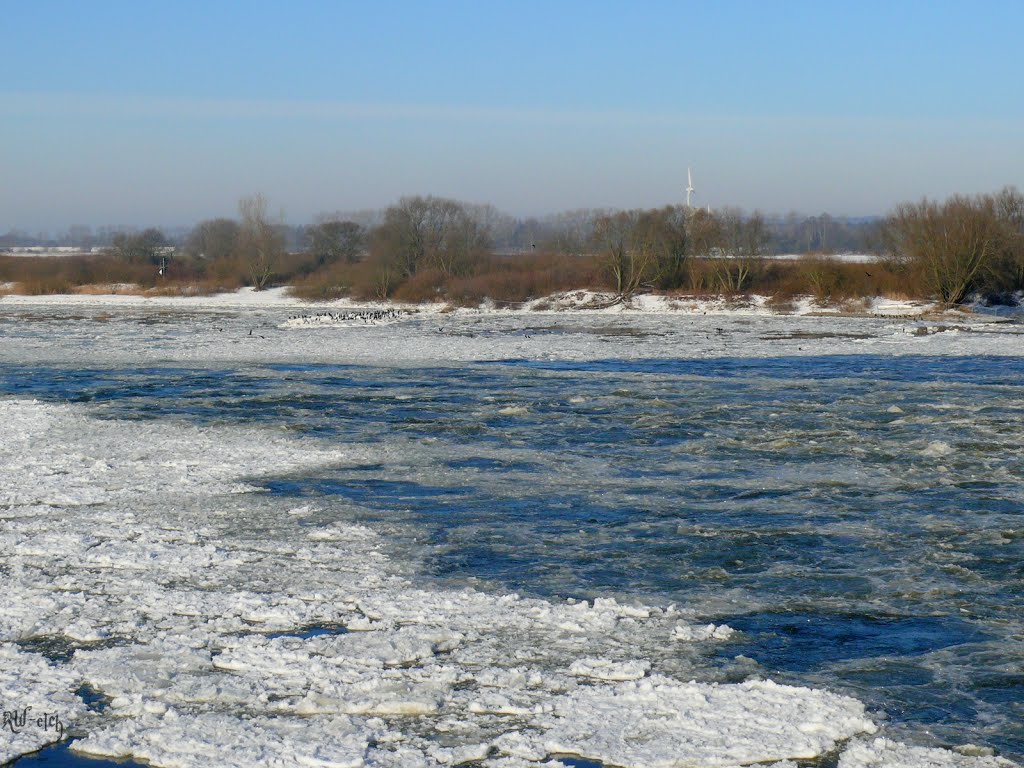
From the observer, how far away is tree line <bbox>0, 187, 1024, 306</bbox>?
43.6 m

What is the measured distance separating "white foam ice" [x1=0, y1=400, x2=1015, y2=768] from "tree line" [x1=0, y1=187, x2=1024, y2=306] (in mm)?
38707

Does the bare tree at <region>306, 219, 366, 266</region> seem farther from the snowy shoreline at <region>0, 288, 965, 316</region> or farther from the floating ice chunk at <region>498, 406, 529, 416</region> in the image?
the floating ice chunk at <region>498, 406, 529, 416</region>

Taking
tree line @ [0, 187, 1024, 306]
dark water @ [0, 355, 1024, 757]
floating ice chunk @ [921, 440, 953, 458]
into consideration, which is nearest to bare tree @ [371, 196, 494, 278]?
tree line @ [0, 187, 1024, 306]

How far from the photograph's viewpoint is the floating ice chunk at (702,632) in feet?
22.9

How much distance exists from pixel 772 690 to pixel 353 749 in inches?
89.4

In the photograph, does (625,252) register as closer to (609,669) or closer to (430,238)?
(430,238)

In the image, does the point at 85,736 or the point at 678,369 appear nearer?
the point at 85,736


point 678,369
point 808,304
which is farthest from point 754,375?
point 808,304

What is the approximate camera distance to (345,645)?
6746 mm

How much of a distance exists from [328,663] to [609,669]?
161 cm

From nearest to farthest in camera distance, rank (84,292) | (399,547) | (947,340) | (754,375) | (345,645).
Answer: (345,645)
(399,547)
(754,375)
(947,340)
(84,292)

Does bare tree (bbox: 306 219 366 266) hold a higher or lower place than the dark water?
higher

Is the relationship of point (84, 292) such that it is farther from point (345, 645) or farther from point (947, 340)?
point (345, 645)

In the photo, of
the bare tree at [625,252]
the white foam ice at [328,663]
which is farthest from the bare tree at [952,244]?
the white foam ice at [328,663]
